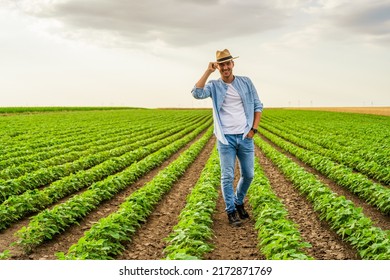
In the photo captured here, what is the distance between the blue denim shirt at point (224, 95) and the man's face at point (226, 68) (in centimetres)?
22

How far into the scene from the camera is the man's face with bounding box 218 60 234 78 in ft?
21.9

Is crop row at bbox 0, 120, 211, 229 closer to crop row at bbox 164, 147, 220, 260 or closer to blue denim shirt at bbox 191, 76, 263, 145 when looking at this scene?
crop row at bbox 164, 147, 220, 260

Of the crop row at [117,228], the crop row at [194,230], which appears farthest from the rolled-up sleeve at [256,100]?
the crop row at [117,228]

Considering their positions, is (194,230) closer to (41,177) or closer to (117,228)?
(117,228)

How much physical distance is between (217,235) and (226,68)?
9.86 ft

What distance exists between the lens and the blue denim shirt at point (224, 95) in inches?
267

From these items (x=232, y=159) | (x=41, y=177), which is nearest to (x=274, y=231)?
(x=232, y=159)

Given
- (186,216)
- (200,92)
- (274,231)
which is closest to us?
(274,231)

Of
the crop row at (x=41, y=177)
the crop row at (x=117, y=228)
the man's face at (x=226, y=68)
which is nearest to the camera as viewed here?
the crop row at (x=117, y=228)

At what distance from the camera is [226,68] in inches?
265

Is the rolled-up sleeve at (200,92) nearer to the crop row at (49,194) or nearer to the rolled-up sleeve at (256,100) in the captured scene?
the rolled-up sleeve at (256,100)

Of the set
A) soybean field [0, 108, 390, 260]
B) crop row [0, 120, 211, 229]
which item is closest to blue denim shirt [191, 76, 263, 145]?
soybean field [0, 108, 390, 260]
